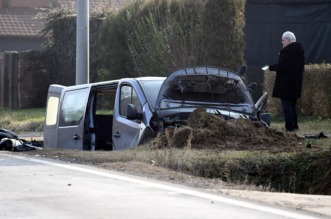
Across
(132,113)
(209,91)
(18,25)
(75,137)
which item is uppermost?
(18,25)

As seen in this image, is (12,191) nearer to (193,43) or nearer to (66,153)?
(66,153)

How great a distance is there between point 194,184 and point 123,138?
5076 millimetres

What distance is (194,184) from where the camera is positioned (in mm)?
11195

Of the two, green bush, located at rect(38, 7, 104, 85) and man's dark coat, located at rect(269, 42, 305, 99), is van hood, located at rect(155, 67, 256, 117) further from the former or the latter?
green bush, located at rect(38, 7, 104, 85)

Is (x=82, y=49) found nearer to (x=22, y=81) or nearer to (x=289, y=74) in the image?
(x=289, y=74)

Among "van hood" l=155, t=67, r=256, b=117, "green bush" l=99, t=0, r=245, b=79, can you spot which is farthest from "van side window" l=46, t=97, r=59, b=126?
"green bush" l=99, t=0, r=245, b=79

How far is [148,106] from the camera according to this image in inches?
618

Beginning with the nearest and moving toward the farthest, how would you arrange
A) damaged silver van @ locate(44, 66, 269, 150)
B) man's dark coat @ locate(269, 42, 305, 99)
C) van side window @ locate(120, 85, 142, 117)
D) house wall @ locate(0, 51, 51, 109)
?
damaged silver van @ locate(44, 66, 269, 150) < van side window @ locate(120, 85, 142, 117) < man's dark coat @ locate(269, 42, 305, 99) < house wall @ locate(0, 51, 51, 109)

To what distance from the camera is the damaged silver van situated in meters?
15.5

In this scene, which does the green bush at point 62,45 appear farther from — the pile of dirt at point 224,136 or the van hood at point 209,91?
the pile of dirt at point 224,136

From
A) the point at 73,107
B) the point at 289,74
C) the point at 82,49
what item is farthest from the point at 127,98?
the point at 82,49

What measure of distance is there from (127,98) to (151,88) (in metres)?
0.43

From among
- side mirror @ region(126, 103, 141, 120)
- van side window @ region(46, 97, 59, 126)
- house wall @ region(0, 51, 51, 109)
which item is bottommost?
house wall @ region(0, 51, 51, 109)

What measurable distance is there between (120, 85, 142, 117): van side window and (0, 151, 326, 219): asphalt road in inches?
157
